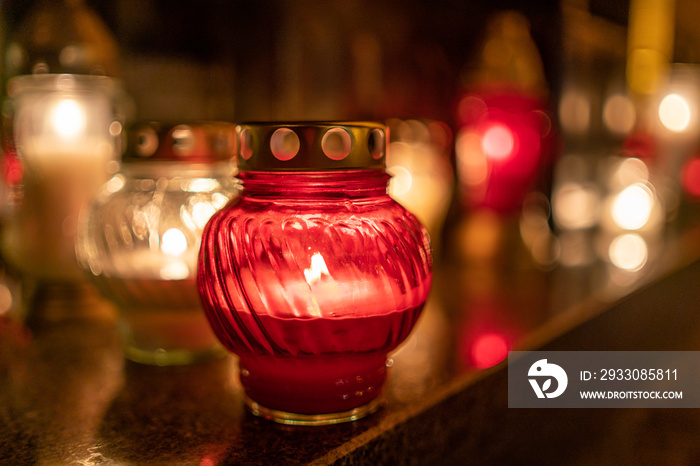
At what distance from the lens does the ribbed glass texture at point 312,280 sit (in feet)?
1.47

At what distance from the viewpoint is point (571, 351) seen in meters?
0.78

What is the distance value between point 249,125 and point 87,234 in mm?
258

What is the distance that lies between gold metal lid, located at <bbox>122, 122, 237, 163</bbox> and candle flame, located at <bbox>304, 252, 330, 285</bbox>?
25cm

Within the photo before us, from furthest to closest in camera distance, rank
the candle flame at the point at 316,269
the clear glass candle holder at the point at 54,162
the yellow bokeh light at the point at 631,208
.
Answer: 1. the yellow bokeh light at the point at 631,208
2. the clear glass candle holder at the point at 54,162
3. the candle flame at the point at 316,269

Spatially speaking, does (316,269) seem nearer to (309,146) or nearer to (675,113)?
(309,146)

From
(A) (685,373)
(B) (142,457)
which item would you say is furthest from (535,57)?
(B) (142,457)

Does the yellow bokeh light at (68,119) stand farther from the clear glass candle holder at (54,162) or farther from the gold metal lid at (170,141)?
the gold metal lid at (170,141)

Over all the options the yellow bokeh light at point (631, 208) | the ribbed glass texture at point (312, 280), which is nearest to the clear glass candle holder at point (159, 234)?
the ribbed glass texture at point (312, 280)

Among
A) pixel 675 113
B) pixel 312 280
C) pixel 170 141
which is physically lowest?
pixel 312 280

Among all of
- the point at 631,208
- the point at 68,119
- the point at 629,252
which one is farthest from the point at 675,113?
the point at 68,119

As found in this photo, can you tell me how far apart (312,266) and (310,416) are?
13 centimetres

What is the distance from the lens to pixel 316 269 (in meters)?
0.45

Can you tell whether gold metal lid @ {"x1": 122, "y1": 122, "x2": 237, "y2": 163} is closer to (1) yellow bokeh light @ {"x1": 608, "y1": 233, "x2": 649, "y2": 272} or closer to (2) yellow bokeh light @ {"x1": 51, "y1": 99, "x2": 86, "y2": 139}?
(2) yellow bokeh light @ {"x1": 51, "y1": 99, "x2": 86, "y2": 139}

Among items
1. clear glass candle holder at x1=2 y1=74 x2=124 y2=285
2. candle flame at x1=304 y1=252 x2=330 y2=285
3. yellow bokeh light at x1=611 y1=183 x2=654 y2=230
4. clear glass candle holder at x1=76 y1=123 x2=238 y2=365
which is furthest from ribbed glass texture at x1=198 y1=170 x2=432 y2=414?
yellow bokeh light at x1=611 y1=183 x2=654 y2=230
